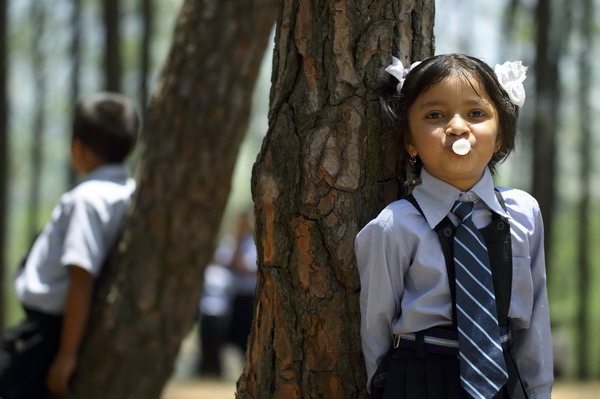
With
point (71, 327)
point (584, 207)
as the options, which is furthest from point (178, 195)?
point (584, 207)

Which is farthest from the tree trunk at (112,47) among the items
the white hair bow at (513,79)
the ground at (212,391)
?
the white hair bow at (513,79)

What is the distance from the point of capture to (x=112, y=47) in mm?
10344

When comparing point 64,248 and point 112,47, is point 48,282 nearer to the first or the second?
point 64,248

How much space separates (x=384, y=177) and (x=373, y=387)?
24.8 inches

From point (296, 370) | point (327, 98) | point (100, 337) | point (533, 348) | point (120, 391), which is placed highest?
point (327, 98)

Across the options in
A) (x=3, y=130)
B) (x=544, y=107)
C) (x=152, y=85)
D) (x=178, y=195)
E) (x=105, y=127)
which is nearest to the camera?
(x=105, y=127)

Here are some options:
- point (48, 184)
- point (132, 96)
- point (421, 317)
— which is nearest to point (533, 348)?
point (421, 317)

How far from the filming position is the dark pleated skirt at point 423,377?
7.50 feet

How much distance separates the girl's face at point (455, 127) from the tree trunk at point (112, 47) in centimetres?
823

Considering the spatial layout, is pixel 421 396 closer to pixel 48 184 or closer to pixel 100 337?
pixel 100 337

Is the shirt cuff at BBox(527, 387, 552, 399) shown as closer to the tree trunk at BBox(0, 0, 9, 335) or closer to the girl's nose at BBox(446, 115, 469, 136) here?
the girl's nose at BBox(446, 115, 469, 136)

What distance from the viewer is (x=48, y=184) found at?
29234 millimetres

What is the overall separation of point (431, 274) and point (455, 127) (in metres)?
0.39

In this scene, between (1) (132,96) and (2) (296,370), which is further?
(1) (132,96)
